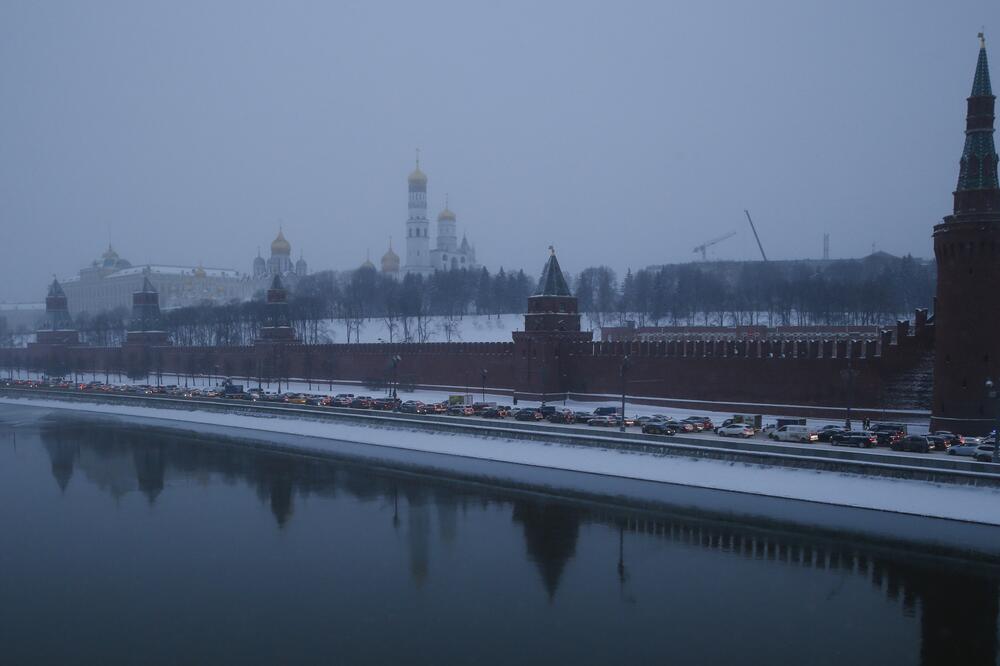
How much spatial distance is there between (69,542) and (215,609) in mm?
6198

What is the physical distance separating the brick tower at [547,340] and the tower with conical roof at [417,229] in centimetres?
6421

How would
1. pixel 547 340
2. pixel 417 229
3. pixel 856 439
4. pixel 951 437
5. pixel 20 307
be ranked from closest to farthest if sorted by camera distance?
pixel 951 437
pixel 856 439
pixel 547 340
pixel 417 229
pixel 20 307

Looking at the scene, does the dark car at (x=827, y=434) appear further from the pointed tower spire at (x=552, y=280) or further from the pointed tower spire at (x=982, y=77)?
the pointed tower spire at (x=552, y=280)

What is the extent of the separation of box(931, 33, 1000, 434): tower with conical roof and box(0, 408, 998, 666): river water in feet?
29.6

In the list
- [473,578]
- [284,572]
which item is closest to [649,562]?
[473,578]

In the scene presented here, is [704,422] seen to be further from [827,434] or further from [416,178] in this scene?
[416,178]

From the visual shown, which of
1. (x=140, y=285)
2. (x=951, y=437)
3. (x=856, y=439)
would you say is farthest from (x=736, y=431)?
(x=140, y=285)

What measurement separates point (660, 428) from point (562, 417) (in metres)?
4.51

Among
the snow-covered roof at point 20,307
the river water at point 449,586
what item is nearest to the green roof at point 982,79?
the river water at point 449,586

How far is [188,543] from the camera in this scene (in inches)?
699

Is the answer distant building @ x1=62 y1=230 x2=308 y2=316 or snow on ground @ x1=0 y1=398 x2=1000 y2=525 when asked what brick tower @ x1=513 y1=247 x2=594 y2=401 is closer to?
snow on ground @ x1=0 y1=398 x2=1000 y2=525

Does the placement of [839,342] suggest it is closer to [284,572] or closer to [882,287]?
[284,572]

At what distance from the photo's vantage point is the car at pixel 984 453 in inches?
758

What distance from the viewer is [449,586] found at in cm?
1479
